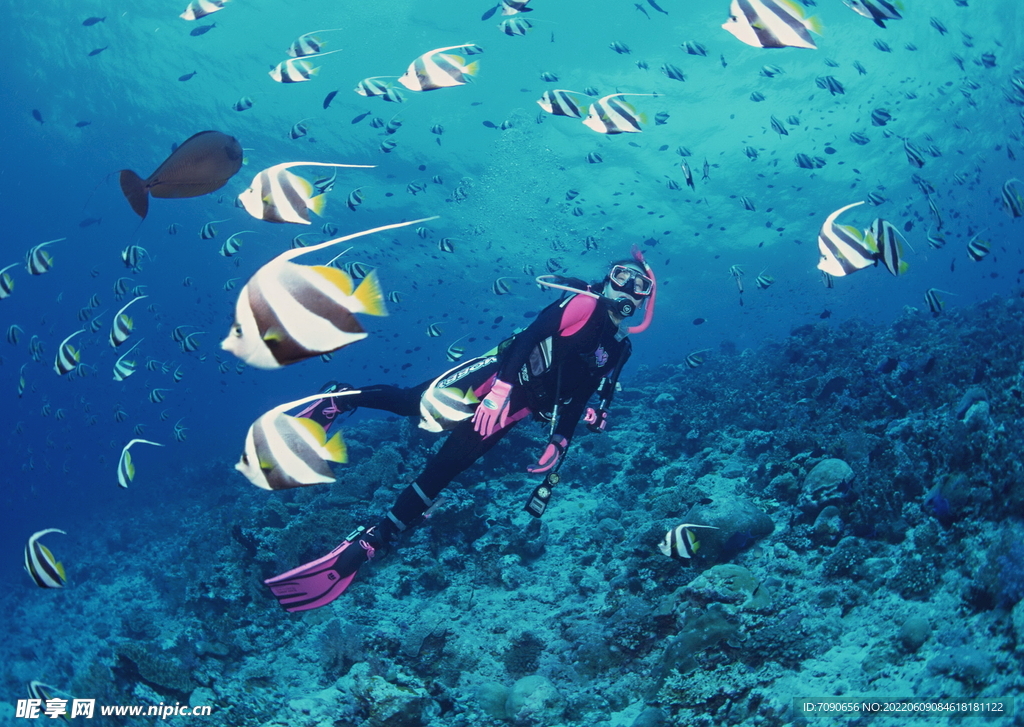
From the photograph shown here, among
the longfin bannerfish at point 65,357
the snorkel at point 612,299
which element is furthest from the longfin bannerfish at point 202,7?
the snorkel at point 612,299

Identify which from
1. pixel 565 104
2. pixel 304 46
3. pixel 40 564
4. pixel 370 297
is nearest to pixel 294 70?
pixel 304 46

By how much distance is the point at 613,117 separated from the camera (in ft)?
13.9

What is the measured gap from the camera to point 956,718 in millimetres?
2592

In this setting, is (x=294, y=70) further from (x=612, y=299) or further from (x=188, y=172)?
(x=612, y=299)

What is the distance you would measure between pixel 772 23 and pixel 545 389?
3577 mm

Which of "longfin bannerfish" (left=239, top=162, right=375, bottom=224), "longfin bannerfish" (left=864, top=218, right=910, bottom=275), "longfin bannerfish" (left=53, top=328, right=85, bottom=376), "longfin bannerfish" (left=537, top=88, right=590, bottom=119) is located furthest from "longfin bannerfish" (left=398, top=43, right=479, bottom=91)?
"longfin bannerfish" (left=53, top=328, right=85, bottom=376)

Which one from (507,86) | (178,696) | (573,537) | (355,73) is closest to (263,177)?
(178,696)

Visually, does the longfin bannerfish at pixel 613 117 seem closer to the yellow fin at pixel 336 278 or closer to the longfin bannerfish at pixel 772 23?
the longfin bannerfish at pixel 772 23

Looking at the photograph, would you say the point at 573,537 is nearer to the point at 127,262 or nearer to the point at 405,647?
the point at 405,647

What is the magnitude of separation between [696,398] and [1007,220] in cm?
7103

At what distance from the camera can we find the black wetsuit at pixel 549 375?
192 inches

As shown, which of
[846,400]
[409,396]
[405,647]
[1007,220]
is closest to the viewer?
[405,647]

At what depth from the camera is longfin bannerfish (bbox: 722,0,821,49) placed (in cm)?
255

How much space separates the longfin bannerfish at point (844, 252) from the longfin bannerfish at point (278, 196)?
2967 mm
